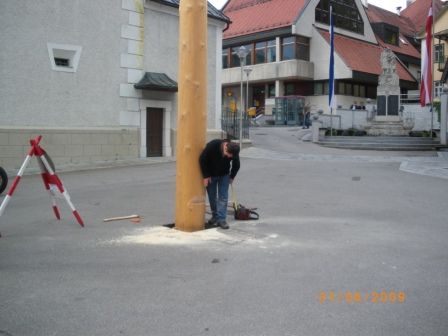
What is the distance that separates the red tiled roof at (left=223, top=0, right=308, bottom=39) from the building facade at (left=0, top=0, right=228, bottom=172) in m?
24.3

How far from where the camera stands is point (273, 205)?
32.9 ft

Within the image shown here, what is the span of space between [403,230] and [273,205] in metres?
2.87

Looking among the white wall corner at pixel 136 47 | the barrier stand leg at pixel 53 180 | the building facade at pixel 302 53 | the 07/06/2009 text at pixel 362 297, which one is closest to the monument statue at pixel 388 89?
the building facade at pixel 302 53

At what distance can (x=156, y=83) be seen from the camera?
64.8 feet

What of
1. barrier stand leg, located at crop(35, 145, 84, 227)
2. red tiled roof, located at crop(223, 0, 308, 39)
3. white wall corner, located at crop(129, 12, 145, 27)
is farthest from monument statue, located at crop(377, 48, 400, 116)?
barrier stand leg, located at crop(35, 145, 84, 227)

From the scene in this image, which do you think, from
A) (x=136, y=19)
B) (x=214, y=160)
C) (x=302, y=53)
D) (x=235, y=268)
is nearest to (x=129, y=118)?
(x=136, y=19)

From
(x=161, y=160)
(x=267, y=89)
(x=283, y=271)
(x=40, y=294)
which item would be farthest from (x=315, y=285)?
(x=267, y=89)

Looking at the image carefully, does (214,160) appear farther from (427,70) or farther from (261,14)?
(261,14)

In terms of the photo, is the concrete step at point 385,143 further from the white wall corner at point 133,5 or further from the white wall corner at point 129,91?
the white wall corner at point 133,5

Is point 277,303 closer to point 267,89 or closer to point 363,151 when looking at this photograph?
point 363,151

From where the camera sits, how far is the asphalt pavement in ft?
13.6

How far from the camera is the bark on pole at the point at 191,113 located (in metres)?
7.44

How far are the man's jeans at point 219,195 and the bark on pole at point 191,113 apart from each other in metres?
0.29

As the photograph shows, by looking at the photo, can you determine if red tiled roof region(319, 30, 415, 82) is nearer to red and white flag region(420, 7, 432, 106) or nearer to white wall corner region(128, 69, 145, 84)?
red and white flag region(420, 7, 432, 106)
